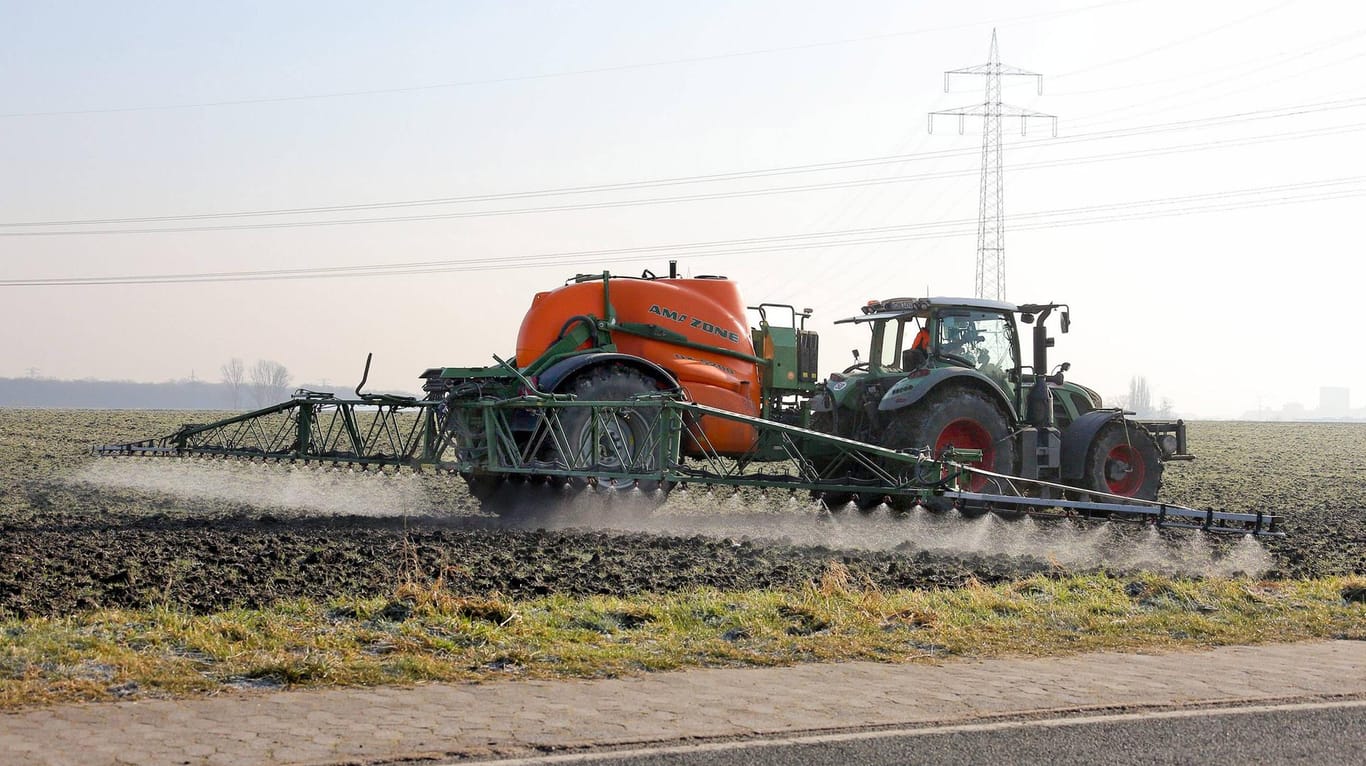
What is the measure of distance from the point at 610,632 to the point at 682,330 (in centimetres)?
882

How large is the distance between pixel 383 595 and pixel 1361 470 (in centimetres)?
3008

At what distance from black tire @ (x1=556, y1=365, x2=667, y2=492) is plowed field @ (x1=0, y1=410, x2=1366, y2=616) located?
32.0 inches

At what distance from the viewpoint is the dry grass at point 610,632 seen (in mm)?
7688

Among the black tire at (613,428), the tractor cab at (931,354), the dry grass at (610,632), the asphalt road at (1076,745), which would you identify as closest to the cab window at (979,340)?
the tractor cab at (931,354)

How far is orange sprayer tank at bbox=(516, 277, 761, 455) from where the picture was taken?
17.4 m

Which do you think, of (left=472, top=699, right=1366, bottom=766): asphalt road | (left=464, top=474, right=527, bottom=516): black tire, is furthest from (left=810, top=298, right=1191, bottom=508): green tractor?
(left=472, top=699, right=1366, bottom=766): asphalt road

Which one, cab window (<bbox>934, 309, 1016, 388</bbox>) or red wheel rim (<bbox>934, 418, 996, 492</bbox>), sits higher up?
cab window (<bbox>934, 309, 1016, 388</bbox>)

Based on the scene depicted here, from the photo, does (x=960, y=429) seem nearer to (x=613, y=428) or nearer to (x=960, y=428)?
(x=960, y=428)

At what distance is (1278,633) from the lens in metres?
9.98

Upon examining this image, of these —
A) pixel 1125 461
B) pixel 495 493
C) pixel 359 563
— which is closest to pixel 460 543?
pixel 359 563

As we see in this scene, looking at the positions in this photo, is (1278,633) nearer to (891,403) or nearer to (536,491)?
(891,403)

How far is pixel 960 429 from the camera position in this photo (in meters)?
16.6

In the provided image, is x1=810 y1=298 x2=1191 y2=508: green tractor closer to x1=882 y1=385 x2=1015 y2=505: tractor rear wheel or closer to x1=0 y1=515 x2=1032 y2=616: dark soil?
x1=882 y1=385 x2=1015 y2=505: tractor rear wheel

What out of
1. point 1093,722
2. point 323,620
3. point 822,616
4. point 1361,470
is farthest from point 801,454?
point 1361,470
